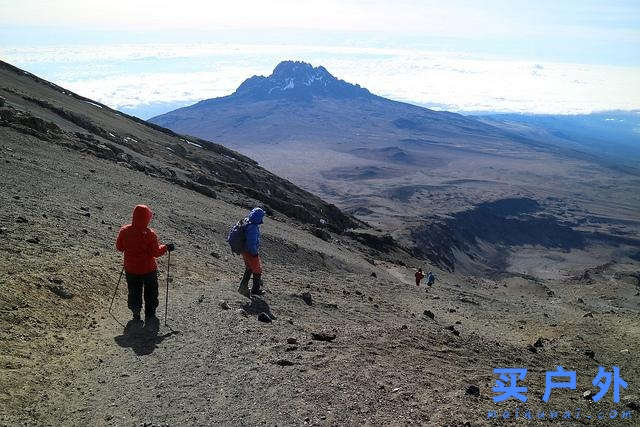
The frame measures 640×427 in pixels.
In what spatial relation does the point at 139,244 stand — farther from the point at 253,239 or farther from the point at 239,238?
the point at 253,239

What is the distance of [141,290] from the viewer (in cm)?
887

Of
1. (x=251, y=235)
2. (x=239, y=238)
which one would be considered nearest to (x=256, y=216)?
(x=251, y=235)

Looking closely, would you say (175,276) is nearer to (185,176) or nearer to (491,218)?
(185,176)

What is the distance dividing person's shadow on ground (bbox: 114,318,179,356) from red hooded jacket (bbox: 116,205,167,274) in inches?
35.9

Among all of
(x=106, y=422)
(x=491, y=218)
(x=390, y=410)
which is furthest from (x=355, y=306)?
(x=491, y=218)

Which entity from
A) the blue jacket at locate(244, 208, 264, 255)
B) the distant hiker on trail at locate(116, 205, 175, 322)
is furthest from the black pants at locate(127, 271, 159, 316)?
the blue jacket at locate(244, 208, 264, 255)

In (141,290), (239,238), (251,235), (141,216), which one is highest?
(141,216)

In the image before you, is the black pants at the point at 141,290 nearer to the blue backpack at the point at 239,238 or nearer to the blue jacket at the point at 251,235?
the blue backpack at the point at 239,238

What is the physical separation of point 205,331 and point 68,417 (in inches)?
120

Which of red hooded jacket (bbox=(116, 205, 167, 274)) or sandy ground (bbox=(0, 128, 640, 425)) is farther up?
red hooded jacket (bbox=(116, 205, 167, 274))

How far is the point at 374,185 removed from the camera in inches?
6663

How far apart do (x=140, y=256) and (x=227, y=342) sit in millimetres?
2035

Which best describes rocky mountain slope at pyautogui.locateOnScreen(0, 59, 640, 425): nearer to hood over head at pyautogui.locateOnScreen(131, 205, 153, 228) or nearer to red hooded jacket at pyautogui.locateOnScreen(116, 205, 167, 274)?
red hooded jacket at pyautogui.locateOnScreen(116, 205, 167, 274)

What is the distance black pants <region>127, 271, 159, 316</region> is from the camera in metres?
8.77
